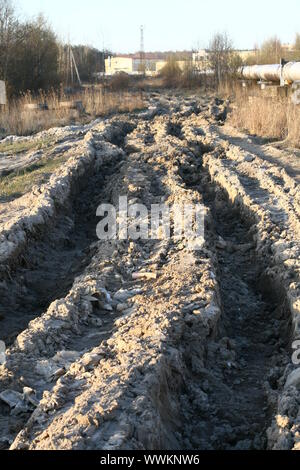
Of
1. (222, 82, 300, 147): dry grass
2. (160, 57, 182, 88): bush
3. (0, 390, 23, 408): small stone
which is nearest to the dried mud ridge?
(0, 390, 23, 408): small stone

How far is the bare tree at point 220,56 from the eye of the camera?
1187 inches

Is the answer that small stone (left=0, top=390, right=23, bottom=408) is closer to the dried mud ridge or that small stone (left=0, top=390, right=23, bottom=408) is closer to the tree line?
the dried mud ridge

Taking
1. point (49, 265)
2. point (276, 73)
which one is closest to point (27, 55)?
point (276, 73)

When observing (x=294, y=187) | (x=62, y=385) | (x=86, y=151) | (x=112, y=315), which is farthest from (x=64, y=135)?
(x=62, y=385)

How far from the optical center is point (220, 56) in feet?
99.5

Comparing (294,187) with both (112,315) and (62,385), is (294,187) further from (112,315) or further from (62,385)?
(62,385)

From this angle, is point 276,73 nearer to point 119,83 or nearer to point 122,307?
point 119,83

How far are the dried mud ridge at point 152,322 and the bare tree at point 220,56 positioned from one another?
841 inches

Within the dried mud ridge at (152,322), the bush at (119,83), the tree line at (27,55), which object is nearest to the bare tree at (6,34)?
the tree line at (27,55)

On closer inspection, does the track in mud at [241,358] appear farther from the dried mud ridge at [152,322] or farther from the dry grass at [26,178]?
the dry grass at [26,178]

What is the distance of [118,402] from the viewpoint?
363cm

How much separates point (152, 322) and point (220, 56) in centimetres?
2753

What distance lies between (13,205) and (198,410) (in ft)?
17.8

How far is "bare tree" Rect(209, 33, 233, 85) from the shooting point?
3014 centimetres
